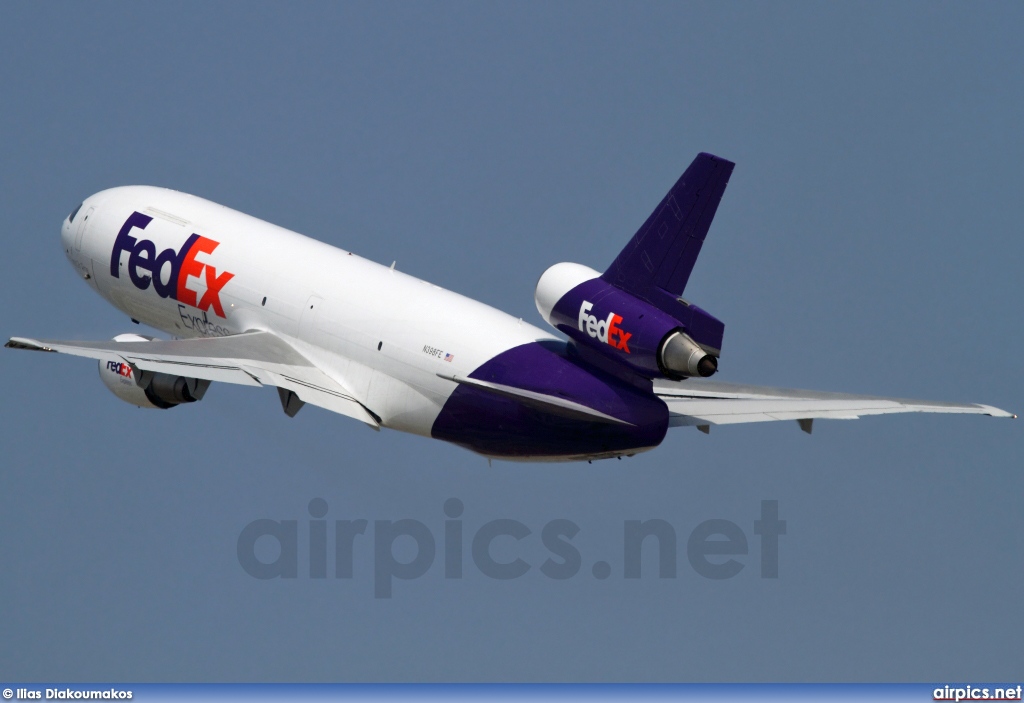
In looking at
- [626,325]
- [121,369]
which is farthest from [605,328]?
[121,369]

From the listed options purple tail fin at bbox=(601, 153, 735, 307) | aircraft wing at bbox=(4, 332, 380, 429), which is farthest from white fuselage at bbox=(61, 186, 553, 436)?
purple tail fin at bbox=(601, 153, 735, 307)

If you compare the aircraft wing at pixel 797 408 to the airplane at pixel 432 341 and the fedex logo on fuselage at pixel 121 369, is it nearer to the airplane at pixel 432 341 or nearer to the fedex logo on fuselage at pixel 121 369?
the airplane at pixel 432 341

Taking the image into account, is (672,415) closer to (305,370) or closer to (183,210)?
(305,370)

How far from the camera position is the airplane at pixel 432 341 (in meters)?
43.3

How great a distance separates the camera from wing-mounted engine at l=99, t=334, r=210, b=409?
49.8 metres

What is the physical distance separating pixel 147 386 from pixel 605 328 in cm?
1241

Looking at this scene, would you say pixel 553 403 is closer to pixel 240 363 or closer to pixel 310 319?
pixel 310 319

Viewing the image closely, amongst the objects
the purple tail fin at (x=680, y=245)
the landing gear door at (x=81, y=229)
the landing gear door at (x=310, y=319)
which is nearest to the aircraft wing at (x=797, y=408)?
the purple tail fin at (x=680, y=245)

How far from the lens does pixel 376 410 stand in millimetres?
47969

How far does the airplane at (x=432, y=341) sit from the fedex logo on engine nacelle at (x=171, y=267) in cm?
4

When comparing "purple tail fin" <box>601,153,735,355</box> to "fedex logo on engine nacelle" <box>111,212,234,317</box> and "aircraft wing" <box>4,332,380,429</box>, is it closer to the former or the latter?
"aircraft wing" <box>4,332,380,429</box>

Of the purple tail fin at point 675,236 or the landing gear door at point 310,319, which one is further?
the landing gear door at point 310,319

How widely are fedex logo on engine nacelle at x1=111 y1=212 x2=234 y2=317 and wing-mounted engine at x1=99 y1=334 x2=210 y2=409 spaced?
1518mm

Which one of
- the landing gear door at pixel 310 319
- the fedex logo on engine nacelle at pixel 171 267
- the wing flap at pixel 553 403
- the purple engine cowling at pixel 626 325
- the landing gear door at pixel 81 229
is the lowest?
the wing flap at pixel 553 403
